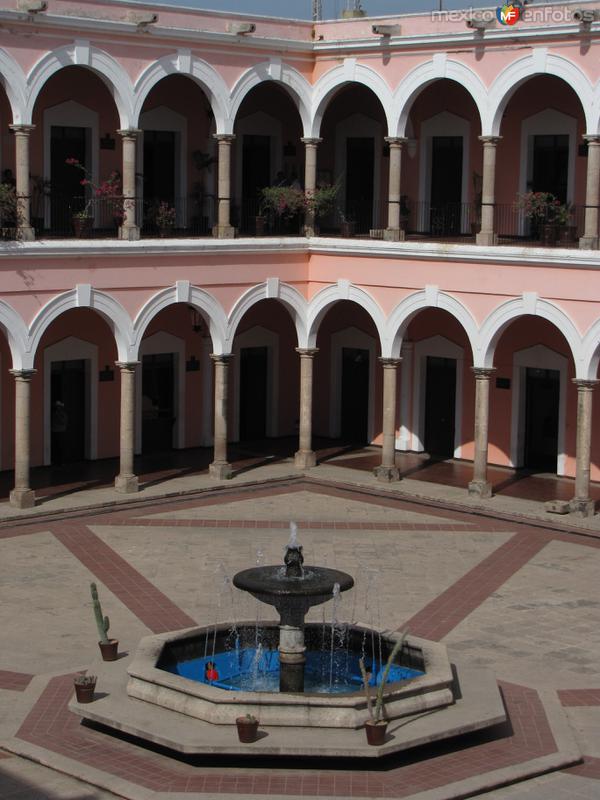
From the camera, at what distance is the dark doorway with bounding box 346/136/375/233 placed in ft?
98.1

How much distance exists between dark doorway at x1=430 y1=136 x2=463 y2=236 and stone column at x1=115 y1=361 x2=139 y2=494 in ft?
21.7

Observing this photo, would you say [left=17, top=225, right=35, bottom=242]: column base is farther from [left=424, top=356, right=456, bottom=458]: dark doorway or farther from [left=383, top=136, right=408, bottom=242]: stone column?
[left=424, top=356, right=456, bottom=458]: dark doorway

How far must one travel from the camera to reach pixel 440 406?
29.6 metres

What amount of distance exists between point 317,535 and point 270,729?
9.25 m

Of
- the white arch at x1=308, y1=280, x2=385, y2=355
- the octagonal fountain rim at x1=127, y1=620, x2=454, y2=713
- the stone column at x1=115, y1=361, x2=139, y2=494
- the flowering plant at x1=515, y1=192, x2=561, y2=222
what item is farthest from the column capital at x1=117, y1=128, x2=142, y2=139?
the octagonal fountain rim at x1=127, y1=620, x2=454, y2=713

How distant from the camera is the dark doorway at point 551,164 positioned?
88.2ft

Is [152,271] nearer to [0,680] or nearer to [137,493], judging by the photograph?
[137,493]

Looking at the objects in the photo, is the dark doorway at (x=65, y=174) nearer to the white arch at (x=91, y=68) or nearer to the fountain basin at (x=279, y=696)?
the white arch at (x=91, y=68)

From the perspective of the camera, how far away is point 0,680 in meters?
16.7

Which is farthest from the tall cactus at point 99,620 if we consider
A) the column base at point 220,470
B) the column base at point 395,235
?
the column base at point 395,235

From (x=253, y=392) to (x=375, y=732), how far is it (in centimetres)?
1721

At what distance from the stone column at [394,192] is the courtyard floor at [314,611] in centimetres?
440

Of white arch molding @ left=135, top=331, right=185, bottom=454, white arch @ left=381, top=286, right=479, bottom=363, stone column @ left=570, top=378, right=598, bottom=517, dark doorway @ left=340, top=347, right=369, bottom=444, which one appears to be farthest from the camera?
dark doorway @ left=340, top=347, right=369, bottom=444

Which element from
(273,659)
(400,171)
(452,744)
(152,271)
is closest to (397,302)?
(400,171)
